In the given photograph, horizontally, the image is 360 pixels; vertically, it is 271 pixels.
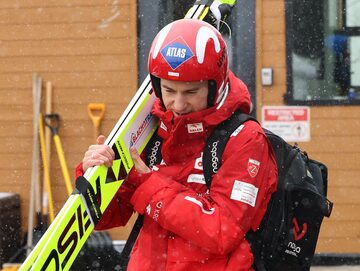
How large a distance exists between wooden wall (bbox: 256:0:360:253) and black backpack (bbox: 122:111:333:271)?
13.8ft

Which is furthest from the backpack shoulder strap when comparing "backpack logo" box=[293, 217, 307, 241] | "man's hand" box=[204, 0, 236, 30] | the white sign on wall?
the white sign on wall

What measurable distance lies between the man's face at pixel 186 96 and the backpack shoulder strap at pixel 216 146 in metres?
0.10

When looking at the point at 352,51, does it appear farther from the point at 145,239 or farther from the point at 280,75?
the point at 145,239

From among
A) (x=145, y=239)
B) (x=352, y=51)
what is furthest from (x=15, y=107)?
(x=145, y=239)

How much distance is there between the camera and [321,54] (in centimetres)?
687

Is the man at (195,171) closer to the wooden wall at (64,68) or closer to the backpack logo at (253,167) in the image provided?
the backpack logo at (253,167)

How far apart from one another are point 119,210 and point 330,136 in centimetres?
431

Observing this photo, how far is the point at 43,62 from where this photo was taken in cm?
720

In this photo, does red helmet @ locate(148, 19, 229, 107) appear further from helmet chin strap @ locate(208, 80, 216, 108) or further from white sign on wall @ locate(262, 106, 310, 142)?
white sign on wall @ locate(262, 106, 310, 142)

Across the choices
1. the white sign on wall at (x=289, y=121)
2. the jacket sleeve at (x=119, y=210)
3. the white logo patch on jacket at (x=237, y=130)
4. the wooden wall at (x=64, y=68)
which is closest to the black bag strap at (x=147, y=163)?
the jacket sleeve at (x=119, y=210)

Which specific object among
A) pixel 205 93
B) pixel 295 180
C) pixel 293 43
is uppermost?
pixel 293 43

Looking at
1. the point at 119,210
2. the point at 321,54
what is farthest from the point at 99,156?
the point at 321,54

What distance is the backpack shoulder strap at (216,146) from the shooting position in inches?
98.7

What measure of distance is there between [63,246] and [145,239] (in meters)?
0.29
